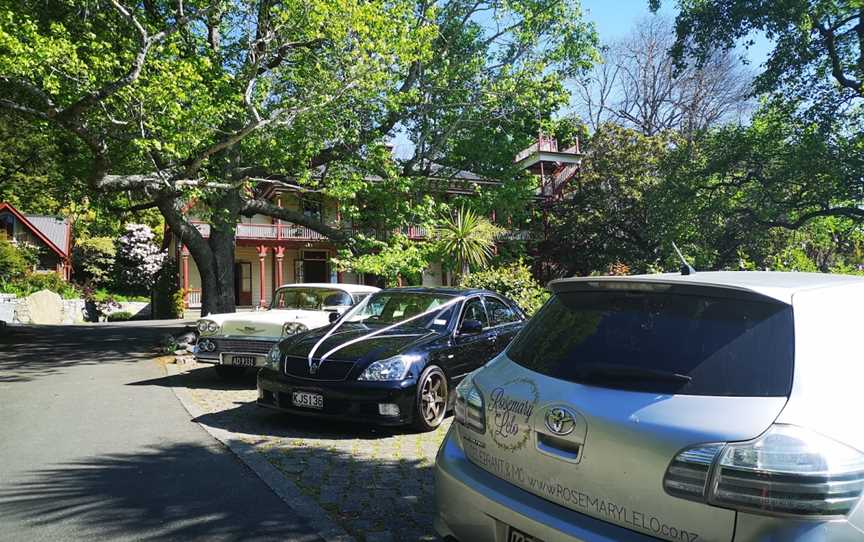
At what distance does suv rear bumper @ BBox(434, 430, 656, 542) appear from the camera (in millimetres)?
2279

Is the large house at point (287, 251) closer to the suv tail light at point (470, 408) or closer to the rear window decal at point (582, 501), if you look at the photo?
the suv tail light at point (470, 408)

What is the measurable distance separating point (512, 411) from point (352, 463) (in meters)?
2.99

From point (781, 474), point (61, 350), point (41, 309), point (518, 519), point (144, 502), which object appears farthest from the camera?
point (41, 309)

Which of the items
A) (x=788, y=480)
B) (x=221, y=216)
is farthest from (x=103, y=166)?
(x=788, y=480)

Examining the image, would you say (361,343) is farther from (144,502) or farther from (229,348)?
(229,348)

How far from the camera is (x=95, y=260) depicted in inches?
1550

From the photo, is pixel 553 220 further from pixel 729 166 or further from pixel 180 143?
pixel 180 143

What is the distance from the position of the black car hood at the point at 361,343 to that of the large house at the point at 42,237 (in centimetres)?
3694

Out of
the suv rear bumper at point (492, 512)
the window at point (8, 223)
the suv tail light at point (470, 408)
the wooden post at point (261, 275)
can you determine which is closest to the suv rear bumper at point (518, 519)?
the suv rear bumper at point (492, 512)

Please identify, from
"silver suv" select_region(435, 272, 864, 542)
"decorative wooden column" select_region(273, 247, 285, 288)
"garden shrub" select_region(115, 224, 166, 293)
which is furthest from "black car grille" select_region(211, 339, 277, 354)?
"garden shrub" select_region(115, 224, 166, 293)

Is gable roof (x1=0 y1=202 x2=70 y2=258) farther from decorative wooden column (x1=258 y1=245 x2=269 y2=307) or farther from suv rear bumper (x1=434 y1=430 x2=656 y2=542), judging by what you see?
suv rear bumper (x1=434 y1=430 x2=656 y2=542)

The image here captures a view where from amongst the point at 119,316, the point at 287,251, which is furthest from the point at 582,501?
the point at 287,251

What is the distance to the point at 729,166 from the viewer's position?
19.0 m

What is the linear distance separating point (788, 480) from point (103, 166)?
12.9 m
